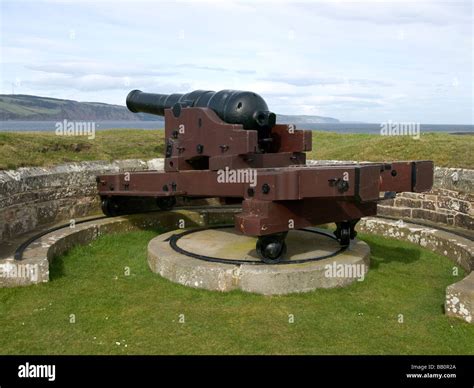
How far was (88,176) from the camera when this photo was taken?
31.3 feet

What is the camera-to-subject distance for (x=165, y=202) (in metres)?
9.89

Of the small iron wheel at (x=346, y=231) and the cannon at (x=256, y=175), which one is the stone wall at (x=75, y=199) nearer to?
the cannon at (x=256, y=175)

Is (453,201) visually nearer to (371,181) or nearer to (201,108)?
(371,181)

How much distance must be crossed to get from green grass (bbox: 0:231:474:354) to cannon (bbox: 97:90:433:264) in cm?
87

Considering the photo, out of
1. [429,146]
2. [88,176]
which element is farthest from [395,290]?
[88,176]

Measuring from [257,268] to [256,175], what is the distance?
1.08 m

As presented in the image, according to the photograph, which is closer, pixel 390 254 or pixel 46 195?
pixel 390 254

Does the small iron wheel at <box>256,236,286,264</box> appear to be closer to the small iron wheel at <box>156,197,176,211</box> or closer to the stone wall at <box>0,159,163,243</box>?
the stone wall at <box>0,159,163,243</box>

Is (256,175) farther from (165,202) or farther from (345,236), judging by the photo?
(165,202)

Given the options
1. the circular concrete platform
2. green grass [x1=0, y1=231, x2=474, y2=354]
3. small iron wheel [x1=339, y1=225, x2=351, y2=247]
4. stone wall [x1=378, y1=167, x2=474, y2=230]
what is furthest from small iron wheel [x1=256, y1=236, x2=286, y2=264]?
stone wall [x1=378, y1=167, x2=474, y2=230]

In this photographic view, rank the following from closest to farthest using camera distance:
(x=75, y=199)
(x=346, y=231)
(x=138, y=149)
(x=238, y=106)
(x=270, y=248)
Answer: (x=270, y=248), (x=346, y=231), (x=238, y=106), (x=75, y=199), (x=138, y=149)

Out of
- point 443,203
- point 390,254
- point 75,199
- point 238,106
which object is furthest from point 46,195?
point 443,203

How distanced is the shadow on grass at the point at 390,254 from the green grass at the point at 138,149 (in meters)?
2.31

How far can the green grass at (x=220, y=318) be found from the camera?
4.59m
